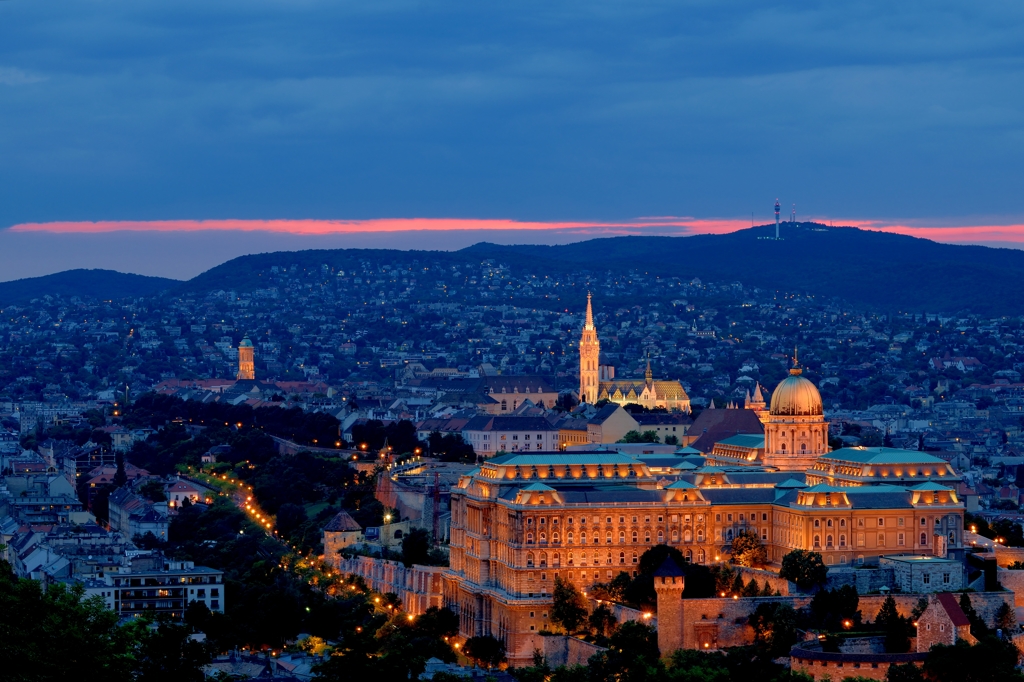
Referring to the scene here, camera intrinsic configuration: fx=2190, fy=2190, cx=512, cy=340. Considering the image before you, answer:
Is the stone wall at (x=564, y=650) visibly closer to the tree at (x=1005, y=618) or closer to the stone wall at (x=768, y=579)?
the stone wall at (x=768, y=579)

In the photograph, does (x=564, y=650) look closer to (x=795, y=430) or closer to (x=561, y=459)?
(x=561, y=459)

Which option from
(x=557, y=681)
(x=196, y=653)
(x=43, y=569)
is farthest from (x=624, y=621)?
(x=43, y=569)

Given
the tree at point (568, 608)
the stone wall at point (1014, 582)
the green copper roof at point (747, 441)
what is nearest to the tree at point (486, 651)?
the tree at point (568, 608)

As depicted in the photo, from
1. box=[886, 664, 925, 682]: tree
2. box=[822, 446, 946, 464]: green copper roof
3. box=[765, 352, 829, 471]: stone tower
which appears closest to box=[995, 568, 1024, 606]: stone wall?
box=[822, 446, 946, 464]: green copper roof

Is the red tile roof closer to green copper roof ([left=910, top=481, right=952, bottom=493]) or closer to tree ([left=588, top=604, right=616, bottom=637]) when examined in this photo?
green copper roof ([left=910, top=481, right=952, bottom=493])

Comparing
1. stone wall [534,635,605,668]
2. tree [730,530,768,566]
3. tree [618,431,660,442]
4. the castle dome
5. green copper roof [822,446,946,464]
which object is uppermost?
the castle dome

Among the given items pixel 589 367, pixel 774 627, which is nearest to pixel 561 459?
pixel 774 627
